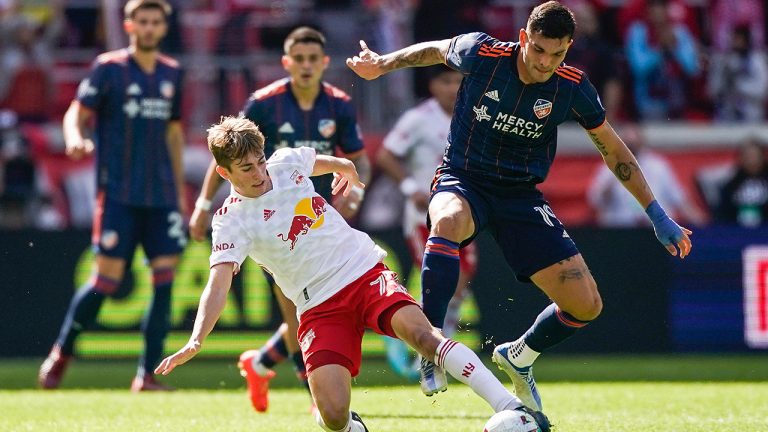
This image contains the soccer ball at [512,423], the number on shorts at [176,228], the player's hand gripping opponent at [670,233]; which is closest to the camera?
the soccer ball at [512,423]

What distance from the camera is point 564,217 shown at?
14594 millimetres

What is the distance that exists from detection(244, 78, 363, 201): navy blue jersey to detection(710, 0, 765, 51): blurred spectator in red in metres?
9.06

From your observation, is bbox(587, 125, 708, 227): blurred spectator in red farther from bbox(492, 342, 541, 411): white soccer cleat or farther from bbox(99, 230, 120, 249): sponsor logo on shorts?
bbox(492, 342, 541, 411): white soccer cleat

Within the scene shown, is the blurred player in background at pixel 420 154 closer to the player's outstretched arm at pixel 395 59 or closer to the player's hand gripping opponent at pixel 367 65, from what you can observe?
the player's outstretched arm at pixel 395 59

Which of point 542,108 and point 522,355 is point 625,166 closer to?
point 542,108

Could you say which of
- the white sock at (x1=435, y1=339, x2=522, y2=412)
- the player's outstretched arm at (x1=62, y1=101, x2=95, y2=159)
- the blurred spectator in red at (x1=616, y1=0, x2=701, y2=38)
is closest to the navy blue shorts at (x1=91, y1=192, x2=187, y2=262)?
the player's outstretched arm at (x1=62, y1=101, x2=95, y2=159)

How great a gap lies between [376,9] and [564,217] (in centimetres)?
325

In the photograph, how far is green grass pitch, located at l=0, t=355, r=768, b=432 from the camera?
7535 mm

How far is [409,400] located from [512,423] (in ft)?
11.2

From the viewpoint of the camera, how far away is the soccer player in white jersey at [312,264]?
6246 millimetres

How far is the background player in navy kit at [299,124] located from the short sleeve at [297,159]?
5.78 ft

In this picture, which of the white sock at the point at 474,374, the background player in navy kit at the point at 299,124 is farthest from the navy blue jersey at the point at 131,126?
the white sock at the point at 474,374

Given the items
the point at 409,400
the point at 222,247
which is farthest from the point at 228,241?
the point at 409,400

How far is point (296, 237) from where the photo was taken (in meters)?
6.46
